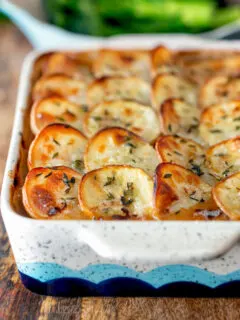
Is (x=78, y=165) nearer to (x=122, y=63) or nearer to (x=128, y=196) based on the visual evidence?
(x=128, y=196)

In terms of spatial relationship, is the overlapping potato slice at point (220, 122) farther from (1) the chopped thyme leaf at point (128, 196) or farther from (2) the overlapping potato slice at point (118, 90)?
(1) the chopped thyme leaf at point (128, 196)

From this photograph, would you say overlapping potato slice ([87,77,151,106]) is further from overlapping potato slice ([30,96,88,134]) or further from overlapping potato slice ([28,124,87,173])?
overlapping potato slice ([28,124,87,173])

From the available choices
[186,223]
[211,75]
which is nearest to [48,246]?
[186,223]

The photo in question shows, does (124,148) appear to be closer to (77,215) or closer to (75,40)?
(77,215)

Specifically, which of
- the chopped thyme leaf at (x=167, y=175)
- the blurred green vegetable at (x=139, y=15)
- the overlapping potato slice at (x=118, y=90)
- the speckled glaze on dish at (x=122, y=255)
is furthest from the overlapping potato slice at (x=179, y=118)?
the blurred green vegetable at (x=139, y=15)

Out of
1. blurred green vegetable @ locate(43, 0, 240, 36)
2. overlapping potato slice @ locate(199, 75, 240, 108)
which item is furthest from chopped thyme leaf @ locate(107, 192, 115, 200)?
blurred green vegetable @ locate(43, 0, 240, 36)

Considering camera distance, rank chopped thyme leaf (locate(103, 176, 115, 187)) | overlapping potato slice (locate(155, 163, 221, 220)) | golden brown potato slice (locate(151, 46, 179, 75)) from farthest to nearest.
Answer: golden brown potato slice (locate(151, 46, 179, 75)) → chopped thyme leaf (locate(103, 176, 115, 187)) → overlapping potato slice (locate(155, 163, 221, 220))
